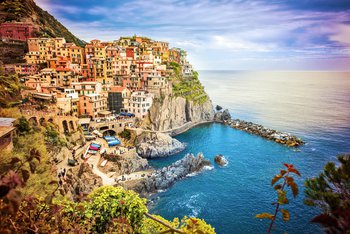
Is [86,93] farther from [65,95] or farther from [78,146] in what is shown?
[78,146]

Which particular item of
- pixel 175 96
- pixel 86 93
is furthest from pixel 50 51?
pixel 175 96

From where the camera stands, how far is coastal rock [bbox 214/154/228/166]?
141 ft

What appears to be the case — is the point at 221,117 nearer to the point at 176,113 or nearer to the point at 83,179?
the point at 176,113

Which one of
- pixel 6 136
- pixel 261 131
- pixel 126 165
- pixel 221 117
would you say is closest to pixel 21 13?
pixel 126 165

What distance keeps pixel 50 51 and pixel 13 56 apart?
969 cm

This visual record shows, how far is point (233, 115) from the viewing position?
83.9 meters

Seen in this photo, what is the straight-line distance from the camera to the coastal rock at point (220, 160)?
141ft

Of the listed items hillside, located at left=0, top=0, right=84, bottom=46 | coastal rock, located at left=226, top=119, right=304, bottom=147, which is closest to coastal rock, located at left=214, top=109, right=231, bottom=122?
coastal rock, located at left=226, top=119, right=304, bottom=147

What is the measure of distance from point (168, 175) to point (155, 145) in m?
12.4

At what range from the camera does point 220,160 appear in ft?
142

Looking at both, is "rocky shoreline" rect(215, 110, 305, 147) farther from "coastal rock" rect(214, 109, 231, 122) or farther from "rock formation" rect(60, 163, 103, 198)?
"rock formation" rect(60, 163, 103, 198)

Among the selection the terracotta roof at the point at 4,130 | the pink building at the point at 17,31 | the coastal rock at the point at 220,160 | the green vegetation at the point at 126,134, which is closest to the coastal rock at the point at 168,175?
the coastal rock at the point at 220,160

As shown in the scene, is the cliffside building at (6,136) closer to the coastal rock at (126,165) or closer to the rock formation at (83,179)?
the rock formation at (83,179)

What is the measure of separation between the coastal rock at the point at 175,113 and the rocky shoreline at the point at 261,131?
458 cm
